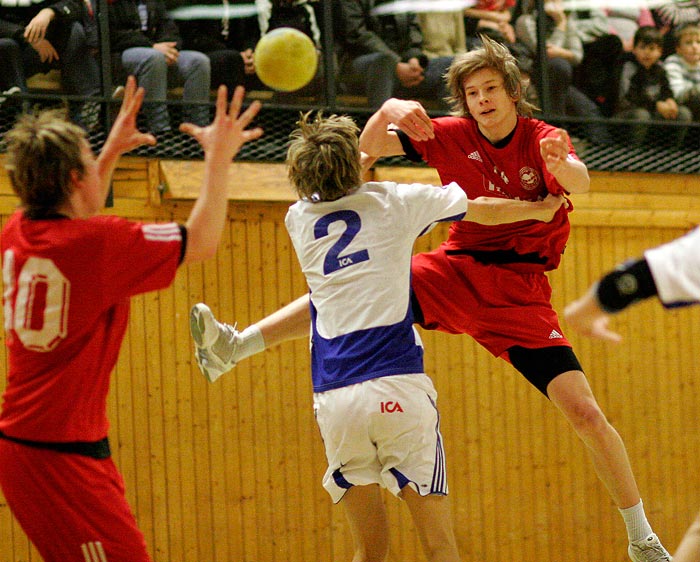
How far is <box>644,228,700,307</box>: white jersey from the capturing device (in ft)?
9.73

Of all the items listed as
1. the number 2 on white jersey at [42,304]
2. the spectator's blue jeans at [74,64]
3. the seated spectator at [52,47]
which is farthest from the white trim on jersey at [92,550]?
the spectator's blue jeans at [74,64]

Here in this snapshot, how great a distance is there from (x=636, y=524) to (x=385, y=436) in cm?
154

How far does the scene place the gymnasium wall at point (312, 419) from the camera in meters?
7.42

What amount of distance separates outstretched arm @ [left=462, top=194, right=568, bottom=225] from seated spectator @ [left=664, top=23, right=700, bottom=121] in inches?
189

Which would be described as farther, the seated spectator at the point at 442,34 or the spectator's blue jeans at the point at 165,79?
the seated spectator at the point at 442,34

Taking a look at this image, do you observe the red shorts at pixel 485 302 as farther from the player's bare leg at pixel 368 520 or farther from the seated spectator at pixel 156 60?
the seated spectator at pixel 156 60

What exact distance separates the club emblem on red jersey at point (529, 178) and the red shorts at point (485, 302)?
1.38ft

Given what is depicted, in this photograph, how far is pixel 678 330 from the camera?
28.8 feet

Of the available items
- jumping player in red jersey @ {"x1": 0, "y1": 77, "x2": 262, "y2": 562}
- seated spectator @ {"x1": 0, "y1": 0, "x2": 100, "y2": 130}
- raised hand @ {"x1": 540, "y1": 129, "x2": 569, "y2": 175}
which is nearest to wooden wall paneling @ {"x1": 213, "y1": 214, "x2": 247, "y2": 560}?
seated spectator @ {"x1": 0, "y1": 0, "x2": 100, "y2": 130}

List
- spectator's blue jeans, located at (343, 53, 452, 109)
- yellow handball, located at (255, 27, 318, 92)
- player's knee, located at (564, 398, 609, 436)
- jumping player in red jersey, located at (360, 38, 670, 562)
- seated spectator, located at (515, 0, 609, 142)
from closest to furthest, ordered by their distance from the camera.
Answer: player's knee, located at (564, 398, 609, 436)
jumping player in red jersey, located at (360, 38, 670, 562)
yellow handball, located at (255, 27, 318, 92)
spectator's blue jeans, located at (343, 53, 452, 109)
seated spectator, located at (515, 0, 609, 142)

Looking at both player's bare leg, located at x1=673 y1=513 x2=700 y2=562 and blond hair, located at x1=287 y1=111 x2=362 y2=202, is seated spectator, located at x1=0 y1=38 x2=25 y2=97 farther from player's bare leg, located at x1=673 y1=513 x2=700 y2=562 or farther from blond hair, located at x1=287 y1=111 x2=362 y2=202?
player's bare leg, located at x1=673 y1=513 x2=700 y2=562

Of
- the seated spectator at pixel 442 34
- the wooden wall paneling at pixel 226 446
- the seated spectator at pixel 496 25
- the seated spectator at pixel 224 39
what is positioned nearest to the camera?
the wooden wall paneling at pixel 226 446

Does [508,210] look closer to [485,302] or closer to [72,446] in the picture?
[485,302]

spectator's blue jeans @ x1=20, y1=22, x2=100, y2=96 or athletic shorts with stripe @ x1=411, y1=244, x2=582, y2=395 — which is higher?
spectator's blue jeans @ x1=20, y1=22, x2=100, y2=96
